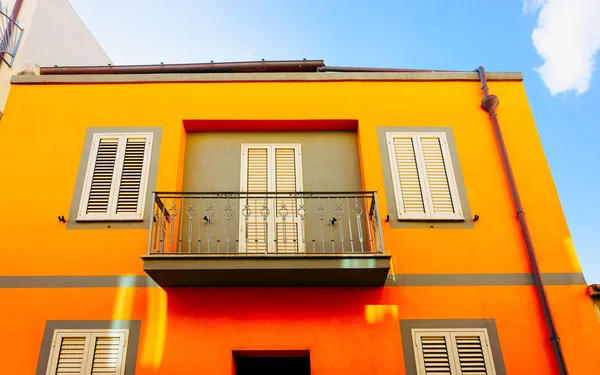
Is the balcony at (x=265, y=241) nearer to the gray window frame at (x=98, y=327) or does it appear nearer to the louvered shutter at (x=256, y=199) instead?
the louvered shutter at (x=256, y=199)

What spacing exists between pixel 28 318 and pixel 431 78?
840 centimetres

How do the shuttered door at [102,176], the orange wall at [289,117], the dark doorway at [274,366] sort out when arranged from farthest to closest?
the dark doorway at [274,366] < the shuttered door at [102,176] < the orange wall at [289,117]

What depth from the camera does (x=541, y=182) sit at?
856cm

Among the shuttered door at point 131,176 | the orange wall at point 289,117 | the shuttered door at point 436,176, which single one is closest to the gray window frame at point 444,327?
the orange wall at point 289,117

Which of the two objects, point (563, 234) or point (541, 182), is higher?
point (541, 182)

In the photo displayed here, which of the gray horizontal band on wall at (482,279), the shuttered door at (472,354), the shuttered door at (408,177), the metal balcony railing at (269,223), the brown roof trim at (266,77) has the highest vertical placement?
the brown roof trim at (266,77)

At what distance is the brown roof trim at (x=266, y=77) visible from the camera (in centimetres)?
951

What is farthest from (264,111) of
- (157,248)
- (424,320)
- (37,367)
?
(37,367)

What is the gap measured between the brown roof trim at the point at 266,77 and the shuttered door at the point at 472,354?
5094 mm

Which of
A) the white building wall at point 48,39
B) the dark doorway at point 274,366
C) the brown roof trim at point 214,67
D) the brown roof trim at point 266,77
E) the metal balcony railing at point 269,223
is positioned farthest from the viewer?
the brown roof trim at point 214,67

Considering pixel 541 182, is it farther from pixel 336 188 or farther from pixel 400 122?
pixel 336 188

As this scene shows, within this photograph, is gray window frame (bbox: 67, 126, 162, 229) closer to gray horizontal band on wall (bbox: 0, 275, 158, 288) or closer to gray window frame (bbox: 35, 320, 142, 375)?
gray horizontal band on wall (bbox: 0, 275, 158, 288)

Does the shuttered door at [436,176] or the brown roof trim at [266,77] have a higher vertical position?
the brown roof trim at [266,77]

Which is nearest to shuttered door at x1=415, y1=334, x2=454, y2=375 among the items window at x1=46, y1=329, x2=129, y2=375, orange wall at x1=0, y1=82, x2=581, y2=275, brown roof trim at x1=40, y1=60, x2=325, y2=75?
orange wall at x1=0, y1=82, x2=581, y2=275
